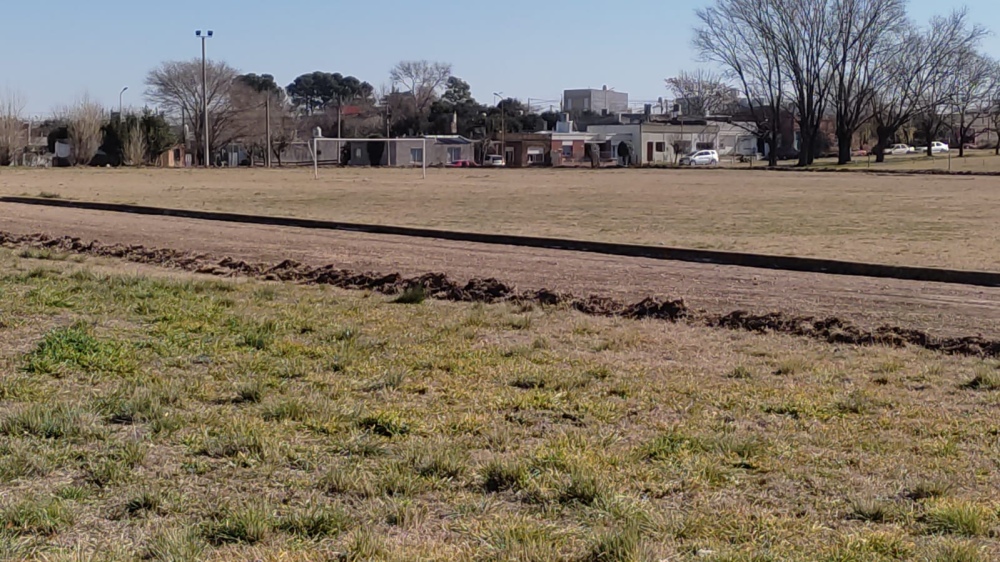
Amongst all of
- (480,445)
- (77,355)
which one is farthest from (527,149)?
(480,445)

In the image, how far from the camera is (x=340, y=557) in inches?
183

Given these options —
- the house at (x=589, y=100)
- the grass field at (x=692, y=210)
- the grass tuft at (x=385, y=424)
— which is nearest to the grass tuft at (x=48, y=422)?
the grass tuft at (x=385, y=424)

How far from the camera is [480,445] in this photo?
21.2 ft

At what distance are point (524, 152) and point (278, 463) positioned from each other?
118 metres

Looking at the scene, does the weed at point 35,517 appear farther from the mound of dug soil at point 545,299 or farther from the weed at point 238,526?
the mound of dug soil at point 545,299

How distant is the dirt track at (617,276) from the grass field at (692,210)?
2925 millimetres

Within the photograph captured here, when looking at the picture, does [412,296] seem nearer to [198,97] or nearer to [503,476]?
[503,476]

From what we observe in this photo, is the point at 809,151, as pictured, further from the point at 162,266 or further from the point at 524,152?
the point at 162,266

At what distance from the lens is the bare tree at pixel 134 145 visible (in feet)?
331

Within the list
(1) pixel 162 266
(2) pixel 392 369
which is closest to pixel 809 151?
(1) pixel 162 266

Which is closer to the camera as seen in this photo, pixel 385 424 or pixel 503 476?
pixel 503 476

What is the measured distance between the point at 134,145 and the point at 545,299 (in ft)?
312

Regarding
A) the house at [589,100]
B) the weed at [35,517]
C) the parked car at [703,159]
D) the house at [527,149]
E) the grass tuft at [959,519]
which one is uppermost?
the house at [589,100]

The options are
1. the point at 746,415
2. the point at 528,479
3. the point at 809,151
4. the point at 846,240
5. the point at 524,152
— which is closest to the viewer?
the point at 528,479
